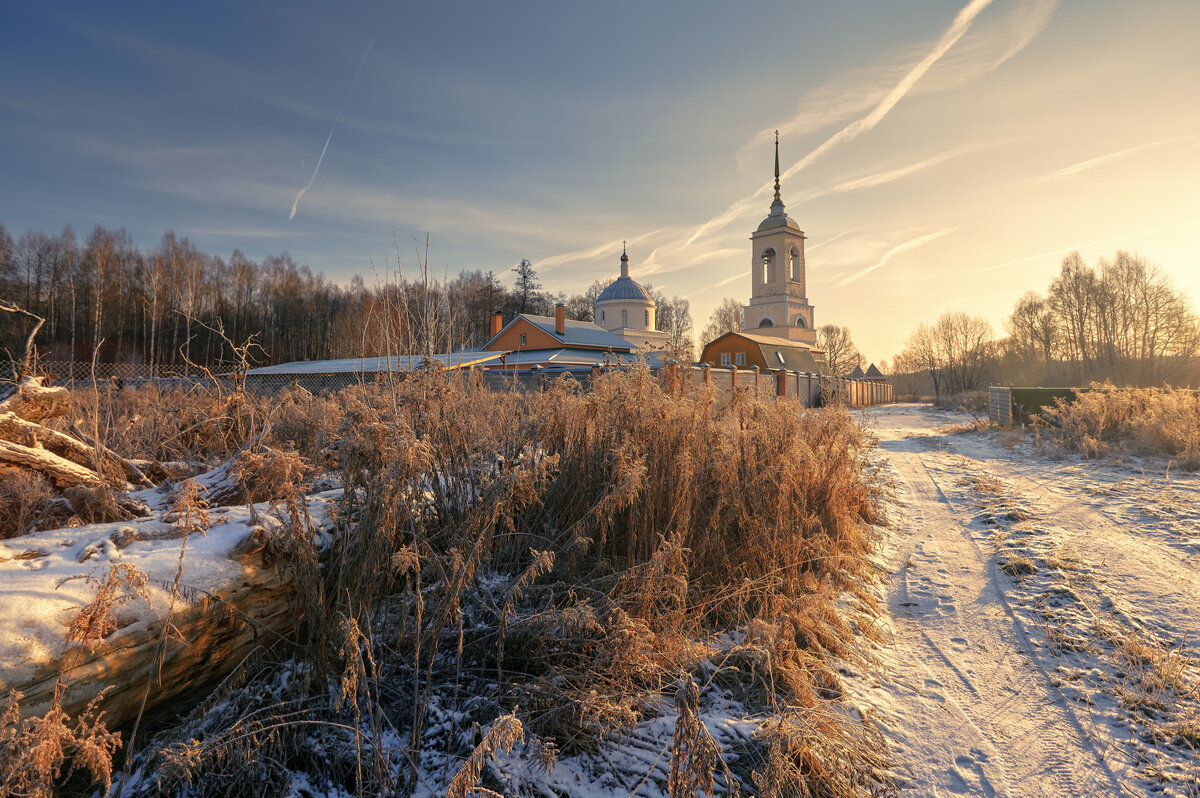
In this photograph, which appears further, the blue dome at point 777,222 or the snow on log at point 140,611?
the blue dome at point 777,222

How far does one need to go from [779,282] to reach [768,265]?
242 centimetres

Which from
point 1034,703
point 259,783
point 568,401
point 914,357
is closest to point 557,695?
point 259,783

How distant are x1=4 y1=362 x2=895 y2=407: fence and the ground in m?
2.21

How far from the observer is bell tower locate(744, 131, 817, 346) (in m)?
45.3

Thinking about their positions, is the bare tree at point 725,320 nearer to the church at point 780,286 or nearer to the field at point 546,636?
the church at point 780,286

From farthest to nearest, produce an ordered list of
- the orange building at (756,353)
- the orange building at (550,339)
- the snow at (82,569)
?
the orange building at (756,353) → the orange building at (550,339) → the snow at (82,569)

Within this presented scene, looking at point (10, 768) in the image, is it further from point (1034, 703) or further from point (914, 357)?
point (914, 357)

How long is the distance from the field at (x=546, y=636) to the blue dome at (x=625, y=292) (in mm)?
43019

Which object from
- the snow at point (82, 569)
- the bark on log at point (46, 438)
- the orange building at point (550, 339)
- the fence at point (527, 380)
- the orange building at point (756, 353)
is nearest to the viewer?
the snow at point (82, 569)

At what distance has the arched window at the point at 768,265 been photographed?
4669cm

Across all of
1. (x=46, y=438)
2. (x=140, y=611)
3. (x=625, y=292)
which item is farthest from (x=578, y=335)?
(x=140, y=611)

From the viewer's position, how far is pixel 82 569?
1982 mm

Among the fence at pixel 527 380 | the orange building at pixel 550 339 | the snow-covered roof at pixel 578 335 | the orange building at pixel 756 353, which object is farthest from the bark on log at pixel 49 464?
the orange building at pixel 756 353

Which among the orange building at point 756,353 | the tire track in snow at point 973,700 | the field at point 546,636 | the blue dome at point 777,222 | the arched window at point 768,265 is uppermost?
the blue dome at point 777,222
